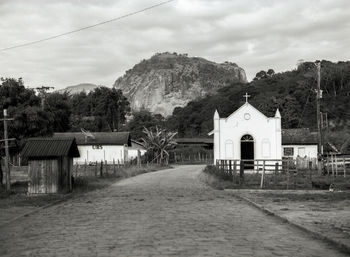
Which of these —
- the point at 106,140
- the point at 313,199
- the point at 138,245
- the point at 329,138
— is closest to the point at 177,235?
the point at 138,245

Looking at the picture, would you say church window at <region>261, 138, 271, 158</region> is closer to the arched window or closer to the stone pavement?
the arched window

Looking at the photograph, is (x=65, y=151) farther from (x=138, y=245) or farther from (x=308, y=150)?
(x=308, y=150)

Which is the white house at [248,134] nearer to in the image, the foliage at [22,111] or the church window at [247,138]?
the church window at [247,138]

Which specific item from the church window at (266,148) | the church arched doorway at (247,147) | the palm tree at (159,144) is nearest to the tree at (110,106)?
the palm tree at (159,144)

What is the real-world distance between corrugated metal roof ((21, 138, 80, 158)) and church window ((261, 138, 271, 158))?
80.7 feet

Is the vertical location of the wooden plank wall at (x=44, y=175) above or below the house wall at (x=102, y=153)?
below

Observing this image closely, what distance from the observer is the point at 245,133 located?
153ft

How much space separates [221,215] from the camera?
15.4 m

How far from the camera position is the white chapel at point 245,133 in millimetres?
46375

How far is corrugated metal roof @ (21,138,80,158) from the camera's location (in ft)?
78.2

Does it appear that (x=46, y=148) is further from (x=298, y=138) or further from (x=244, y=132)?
(x=298, y=138)

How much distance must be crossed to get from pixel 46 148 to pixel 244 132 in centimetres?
2549

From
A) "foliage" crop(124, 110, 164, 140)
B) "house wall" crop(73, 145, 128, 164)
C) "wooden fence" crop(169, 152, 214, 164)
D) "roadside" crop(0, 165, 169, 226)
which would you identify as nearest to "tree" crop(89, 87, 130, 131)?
"foliage" crop(124, 110, 164, 140)

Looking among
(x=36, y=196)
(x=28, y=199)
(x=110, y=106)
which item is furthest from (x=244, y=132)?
(x=110, y=106)
